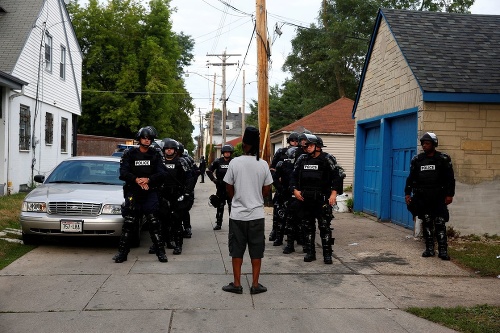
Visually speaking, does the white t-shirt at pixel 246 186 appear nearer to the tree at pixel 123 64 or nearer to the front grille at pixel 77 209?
the front grille at pixel 77 209

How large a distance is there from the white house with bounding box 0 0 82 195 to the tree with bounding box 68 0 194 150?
12.4 m

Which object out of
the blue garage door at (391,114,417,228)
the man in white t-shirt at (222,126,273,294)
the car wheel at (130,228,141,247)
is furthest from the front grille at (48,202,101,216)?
the blue garage door at (391,114,417,228)

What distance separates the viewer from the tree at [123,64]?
117 ft

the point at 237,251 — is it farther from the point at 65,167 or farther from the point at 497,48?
the point at 497,48

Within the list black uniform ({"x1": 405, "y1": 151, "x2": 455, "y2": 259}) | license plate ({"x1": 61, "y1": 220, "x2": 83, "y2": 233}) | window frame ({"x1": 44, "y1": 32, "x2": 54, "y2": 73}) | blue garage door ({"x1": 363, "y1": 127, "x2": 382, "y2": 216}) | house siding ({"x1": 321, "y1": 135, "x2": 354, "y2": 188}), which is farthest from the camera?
house siding ({"x1": 321, "y1": 135, "x2": 354, "y2": 188})

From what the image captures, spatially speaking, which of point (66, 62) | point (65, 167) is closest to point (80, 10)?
point (66, 62)

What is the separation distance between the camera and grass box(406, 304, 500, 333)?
493cm

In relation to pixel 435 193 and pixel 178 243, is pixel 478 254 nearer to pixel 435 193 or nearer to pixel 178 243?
pixel 435 193

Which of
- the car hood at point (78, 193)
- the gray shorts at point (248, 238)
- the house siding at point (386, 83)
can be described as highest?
the house siding at point (386, 83)

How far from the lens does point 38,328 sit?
4.72 m

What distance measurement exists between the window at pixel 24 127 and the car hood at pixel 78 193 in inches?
344

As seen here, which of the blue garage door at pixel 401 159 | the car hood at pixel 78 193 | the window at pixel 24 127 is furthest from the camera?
the window at pixel 24 127

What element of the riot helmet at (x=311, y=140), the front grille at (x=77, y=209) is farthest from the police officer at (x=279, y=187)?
the front grille at (x=77, y=209)

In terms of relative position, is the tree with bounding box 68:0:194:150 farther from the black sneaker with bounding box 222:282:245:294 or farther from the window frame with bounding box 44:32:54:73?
the black sneaker with bounding box 222:282:245:294
